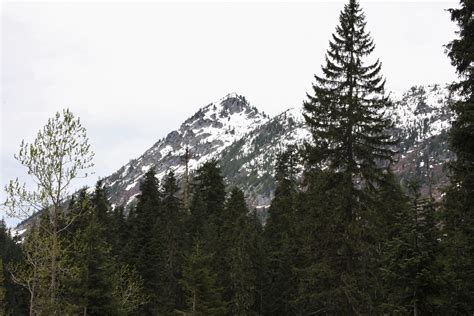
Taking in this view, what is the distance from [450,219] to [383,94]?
26.5ft

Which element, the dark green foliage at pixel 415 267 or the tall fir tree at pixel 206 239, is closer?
the dark green foliage at pixel 415 267

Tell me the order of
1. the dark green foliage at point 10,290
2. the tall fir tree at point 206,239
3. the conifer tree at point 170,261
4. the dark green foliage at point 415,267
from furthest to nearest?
1. the dark green foliage at point 10,290
2. the conifer tree at point 170,261
3. the tall fir tree at point 206,239
4. the dark green foliage at point 415,267

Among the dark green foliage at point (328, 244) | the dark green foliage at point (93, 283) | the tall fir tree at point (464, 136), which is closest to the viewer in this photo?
the tall fir tree at point (464, 136)

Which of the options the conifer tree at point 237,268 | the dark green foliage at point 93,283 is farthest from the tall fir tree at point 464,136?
the conifer tree at point 237,268

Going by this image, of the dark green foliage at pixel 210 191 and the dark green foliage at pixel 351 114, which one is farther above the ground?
the dark green foliage at pixel 210 191

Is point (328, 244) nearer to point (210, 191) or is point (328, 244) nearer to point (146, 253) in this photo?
point (146, 253)

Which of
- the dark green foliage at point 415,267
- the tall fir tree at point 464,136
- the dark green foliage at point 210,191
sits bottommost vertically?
the dark green foliage at point 415,267

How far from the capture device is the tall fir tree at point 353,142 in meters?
20.2

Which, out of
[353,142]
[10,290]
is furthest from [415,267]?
[10,290]

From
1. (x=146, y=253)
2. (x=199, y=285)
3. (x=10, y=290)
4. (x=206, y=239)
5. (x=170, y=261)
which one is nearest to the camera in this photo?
(x=199, y=285)

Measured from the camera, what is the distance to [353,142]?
2148 centimetres

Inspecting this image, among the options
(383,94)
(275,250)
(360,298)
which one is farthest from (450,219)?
(275,250)

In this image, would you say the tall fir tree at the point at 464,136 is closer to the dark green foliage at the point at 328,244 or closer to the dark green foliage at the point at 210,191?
the dark green foliage at the point at 328,244

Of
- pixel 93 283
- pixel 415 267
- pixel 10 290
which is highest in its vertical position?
pixel 10 290
